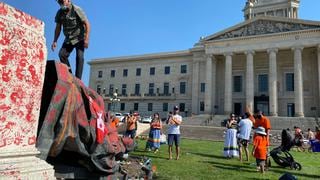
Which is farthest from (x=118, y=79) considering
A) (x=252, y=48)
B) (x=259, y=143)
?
(x=259, y=143)

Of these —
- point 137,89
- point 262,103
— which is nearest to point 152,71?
point 137,89

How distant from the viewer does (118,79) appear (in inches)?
2315

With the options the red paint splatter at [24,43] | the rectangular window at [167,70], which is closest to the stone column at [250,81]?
the rectangular window at [167,70]

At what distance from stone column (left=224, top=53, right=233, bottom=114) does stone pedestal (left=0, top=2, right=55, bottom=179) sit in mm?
42747

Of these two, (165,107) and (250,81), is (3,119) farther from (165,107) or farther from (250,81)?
(165,107)

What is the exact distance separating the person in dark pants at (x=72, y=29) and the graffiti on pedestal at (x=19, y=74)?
1993mm

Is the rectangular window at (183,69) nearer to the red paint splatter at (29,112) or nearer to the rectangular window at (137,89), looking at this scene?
the rectangular window at (137,89)

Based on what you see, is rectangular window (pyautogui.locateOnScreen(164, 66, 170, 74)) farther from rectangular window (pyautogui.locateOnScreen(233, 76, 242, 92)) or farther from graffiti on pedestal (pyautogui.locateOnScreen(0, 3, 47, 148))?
graffiti on pedestal (pyautogui.locateOnScreen(0, 3, 47, 148))

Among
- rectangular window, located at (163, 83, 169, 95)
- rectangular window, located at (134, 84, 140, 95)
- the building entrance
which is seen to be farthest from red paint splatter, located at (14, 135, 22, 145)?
rectangular window, located at (134, 84, 140, 95)

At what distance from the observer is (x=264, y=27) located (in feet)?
141

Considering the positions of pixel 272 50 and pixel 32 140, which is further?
pixel 272 50

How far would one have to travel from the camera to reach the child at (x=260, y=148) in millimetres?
8203

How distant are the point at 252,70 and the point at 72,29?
137ft

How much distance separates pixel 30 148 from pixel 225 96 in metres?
43.5
